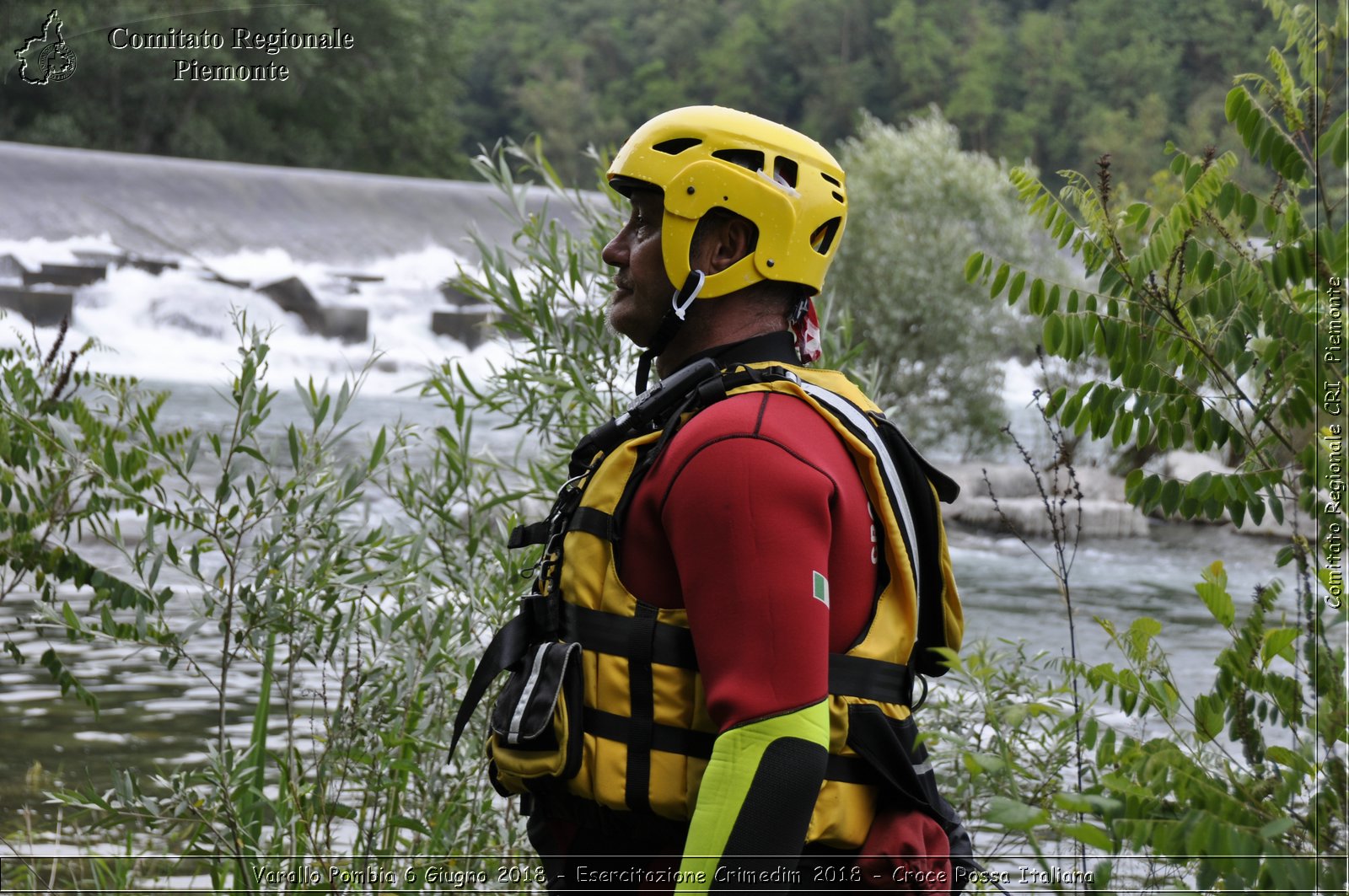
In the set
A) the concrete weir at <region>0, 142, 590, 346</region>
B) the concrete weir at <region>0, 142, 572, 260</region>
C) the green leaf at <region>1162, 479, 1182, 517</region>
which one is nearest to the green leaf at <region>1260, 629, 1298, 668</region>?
the green leaf at <region>1162, 479, 1182, 517</region>

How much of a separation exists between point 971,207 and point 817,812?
24143 millimetres

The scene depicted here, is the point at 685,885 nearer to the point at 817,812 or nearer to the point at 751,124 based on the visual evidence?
the point at 817,812

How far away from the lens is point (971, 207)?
24797mm

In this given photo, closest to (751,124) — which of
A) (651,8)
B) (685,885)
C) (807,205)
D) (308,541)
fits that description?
(807,205)

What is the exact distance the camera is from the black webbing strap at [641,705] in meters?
1.86

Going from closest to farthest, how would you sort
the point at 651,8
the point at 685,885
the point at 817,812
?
the point at 685,885 → the point at 817,812 → the point at 651,8

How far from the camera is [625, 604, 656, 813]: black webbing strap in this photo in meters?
1.86

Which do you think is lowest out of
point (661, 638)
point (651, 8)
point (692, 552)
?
point (661, 638)

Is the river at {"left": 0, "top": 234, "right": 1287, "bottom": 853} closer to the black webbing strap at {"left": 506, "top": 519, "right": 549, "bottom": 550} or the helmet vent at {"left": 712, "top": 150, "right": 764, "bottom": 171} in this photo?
the black webbing strap at {"left": 506, "top": 519, "right": 549, "bottom": 550}

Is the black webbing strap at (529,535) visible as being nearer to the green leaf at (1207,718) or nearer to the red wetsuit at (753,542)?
the red wetsuit at (753,542)

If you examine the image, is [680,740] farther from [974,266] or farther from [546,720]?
[974,266]

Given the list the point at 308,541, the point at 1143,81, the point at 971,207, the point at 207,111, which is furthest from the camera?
the point at 1143,81

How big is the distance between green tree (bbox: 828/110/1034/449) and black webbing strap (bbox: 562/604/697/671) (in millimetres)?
21919

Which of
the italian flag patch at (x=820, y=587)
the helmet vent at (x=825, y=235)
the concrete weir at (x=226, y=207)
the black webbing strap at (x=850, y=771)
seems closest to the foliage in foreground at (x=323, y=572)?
the helmet vent at (x=825, y=235)
